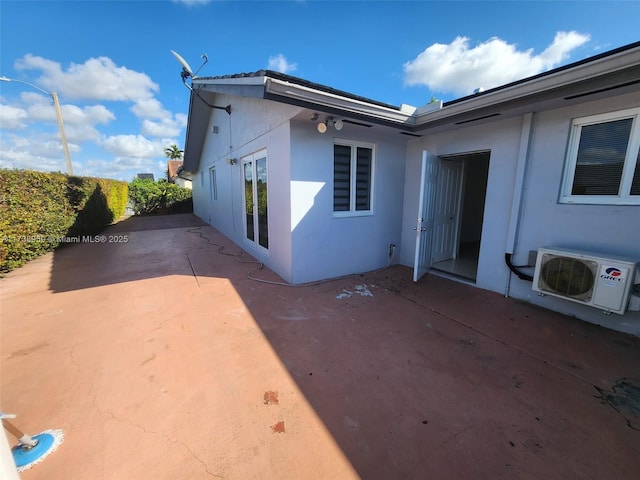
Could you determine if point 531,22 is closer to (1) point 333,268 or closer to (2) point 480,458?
(1) point 333,268

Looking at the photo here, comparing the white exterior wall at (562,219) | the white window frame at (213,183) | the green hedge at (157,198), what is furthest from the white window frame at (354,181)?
the green hedge at (157,198)

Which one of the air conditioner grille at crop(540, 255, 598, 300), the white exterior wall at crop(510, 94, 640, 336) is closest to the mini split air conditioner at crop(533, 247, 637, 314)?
the air conditioner grille at crop(540, 255, 598, 300)

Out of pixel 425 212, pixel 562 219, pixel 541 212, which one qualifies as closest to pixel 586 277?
pixel 562 219

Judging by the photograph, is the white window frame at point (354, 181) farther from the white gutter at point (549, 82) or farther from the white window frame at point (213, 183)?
the white window frame at point (213, 183)

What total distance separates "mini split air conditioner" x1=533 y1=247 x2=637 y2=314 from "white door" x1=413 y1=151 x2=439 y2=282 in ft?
5.54

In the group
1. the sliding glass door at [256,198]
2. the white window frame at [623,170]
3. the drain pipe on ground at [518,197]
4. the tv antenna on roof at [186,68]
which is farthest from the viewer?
the tv antenna on roof at [186,68]

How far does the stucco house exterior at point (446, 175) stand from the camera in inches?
121

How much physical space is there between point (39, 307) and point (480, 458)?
5.98 meters

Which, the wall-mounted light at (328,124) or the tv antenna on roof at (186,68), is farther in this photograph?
the tv antenna on roof at (186,68)

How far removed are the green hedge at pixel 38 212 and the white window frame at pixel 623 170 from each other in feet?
34.3

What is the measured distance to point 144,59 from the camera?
9742 mm

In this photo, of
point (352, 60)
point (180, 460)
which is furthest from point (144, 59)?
point (180, 460)

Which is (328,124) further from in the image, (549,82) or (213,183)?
(213,183)

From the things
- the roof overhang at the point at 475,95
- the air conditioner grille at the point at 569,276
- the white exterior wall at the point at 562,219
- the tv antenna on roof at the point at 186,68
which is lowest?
the air conditioner grille at the point at 569,276
